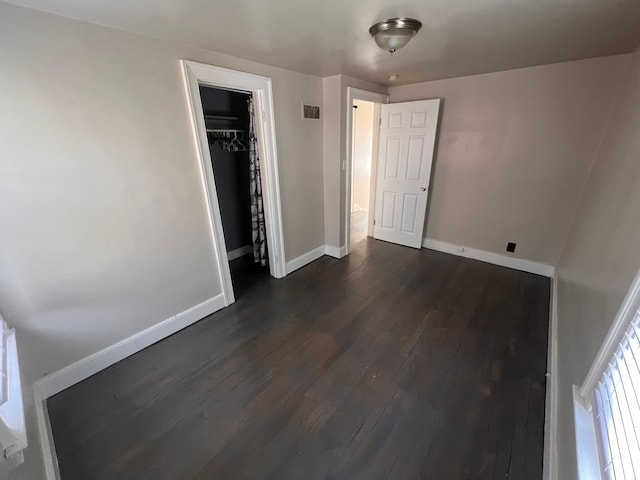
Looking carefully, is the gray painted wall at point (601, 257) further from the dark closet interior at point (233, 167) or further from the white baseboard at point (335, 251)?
the dark closet interior at point (233, 167)

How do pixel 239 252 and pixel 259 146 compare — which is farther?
pixel 239 252

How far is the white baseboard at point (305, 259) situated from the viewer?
3246mm

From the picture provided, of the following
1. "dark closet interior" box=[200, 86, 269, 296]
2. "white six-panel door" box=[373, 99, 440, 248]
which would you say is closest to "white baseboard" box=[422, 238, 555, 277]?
"white six-panel door" box=[373, 99, 440, 248]

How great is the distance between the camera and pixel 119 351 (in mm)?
1979

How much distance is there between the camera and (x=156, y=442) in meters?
1.47

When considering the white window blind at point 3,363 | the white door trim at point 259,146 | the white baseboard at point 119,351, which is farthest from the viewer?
Answer: the white door trim at point 259,146

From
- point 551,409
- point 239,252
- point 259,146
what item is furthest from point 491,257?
point 239,252

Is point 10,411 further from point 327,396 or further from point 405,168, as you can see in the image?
point 405,168

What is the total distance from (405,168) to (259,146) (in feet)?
6.49

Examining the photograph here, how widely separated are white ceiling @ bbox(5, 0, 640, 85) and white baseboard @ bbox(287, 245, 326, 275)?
2.01 m

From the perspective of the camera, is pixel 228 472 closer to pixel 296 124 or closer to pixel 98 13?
pixel 98 13

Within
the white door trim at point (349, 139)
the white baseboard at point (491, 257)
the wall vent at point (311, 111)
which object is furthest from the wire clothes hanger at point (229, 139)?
the white baseboard at point (491, 257)

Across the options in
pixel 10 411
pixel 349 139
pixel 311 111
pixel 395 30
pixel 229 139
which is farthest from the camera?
pixel 349 139

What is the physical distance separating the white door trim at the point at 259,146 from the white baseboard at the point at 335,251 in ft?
2.59
